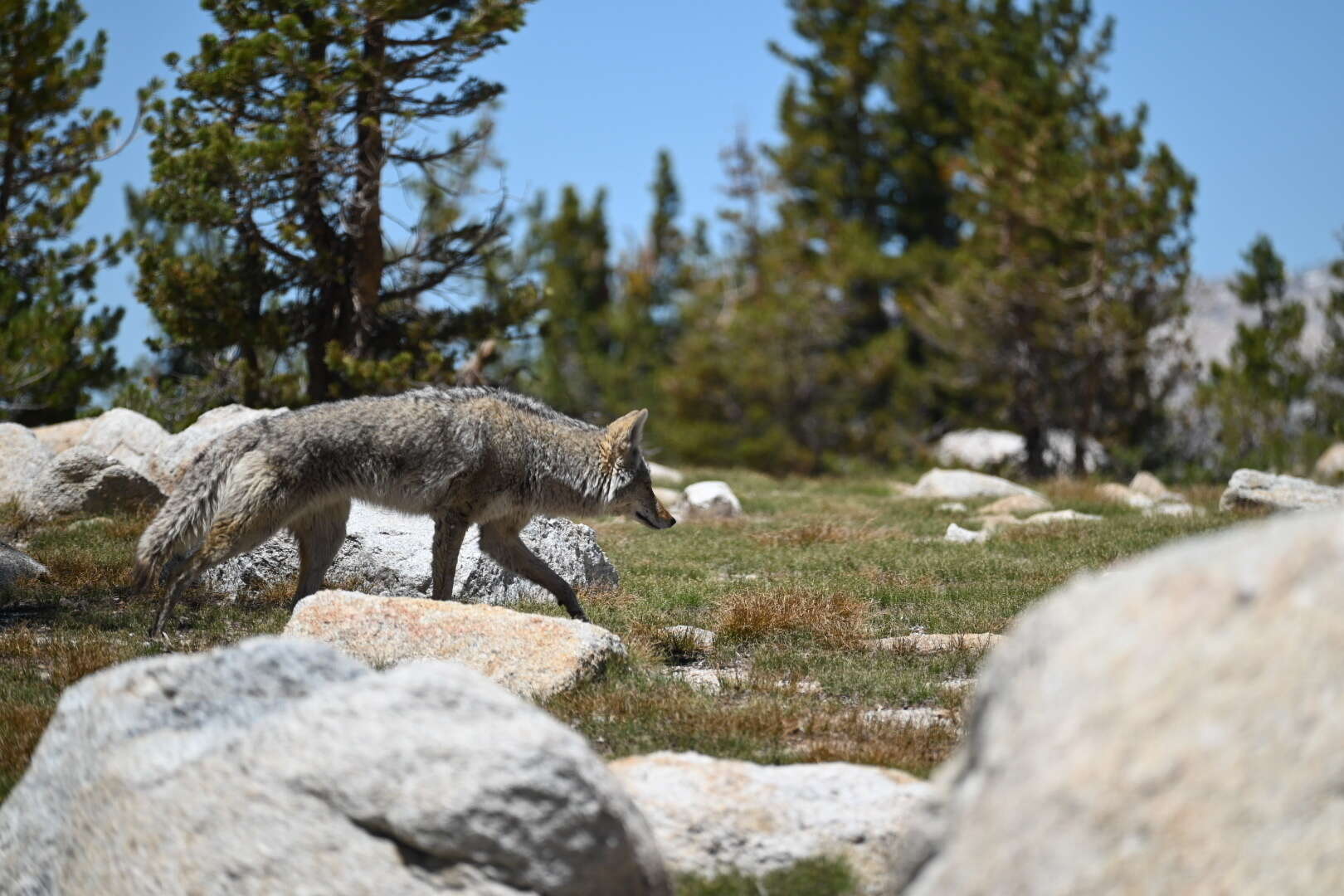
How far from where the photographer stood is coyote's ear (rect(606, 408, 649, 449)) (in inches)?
428

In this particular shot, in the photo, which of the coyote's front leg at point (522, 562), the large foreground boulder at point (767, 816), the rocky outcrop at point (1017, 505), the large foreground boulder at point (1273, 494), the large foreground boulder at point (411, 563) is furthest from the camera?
the rocky outcrop at point (1017, 505)

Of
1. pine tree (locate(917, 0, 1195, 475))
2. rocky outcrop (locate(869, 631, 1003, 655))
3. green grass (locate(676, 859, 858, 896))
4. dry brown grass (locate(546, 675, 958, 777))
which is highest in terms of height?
pine tree (locate(917, 0, 1195, 475))

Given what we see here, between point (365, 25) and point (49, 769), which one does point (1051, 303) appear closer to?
point (365, 25)

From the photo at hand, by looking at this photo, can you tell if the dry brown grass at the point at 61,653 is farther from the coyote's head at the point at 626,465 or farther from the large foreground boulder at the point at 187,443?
the large foreground boulder at the point at 187,443

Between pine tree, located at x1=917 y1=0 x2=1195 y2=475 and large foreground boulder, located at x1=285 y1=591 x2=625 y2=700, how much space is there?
2372 centimetres

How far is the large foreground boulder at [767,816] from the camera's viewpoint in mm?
5031

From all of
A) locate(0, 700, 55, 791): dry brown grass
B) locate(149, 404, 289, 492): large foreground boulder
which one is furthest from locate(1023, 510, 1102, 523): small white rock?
locate(0, 700, 55, 791): dry brown grass

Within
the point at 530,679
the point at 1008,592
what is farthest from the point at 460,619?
the point at 1008,592

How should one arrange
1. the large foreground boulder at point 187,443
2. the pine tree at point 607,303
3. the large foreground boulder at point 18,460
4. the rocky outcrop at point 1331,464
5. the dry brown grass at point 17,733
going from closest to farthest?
1. the dry brown grass at point 17,733
2. the large foreground boulder at point 187,443
3. the large foreground boulder at point 18,460
4. the rocky outcrop at point 1331,464
5. the pine tree at point 607,303

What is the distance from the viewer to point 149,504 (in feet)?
49.9

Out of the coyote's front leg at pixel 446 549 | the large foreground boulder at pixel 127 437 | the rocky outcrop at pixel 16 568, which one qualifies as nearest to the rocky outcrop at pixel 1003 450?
the large foreground boulder at pixel 127 437

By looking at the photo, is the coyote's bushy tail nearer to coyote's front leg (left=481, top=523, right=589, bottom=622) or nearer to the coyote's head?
coyote's front leg (left=481, top=523, right=589, bottom=622)

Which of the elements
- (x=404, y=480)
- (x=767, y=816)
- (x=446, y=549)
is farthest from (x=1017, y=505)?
(x=767, y=816)

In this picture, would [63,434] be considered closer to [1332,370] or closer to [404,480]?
[404,480]
